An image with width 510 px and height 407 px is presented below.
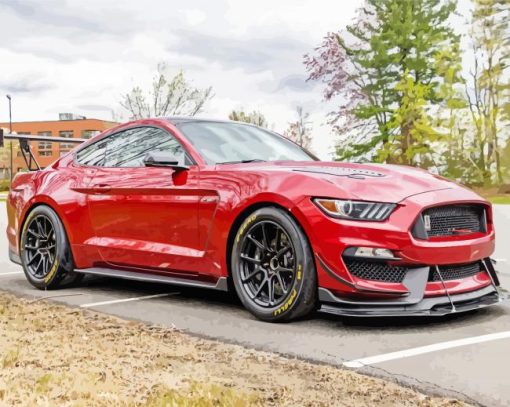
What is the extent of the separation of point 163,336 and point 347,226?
142 centimetres

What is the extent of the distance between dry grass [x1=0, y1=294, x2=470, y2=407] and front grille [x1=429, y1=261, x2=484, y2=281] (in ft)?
4.16

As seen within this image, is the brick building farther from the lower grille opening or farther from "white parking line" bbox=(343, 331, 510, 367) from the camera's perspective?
"white parking line" bbox=(343, 331, 510, 367)

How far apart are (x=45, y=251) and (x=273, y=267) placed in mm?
2868

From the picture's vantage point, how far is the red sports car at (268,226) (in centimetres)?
502

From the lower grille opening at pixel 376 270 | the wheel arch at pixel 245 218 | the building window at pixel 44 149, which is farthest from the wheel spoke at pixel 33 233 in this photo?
the building window at pixel 44 149

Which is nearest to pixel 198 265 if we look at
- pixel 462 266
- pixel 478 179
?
pixel 462 266

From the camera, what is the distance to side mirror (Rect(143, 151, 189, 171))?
5887 mm

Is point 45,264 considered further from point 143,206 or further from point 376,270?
point 376,270

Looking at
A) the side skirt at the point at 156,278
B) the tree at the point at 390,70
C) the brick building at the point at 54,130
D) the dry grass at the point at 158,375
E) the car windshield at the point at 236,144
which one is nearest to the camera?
the dry grass at the point at 158,375

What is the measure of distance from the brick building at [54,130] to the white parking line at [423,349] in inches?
4524

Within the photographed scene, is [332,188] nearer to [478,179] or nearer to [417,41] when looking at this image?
[417,41]

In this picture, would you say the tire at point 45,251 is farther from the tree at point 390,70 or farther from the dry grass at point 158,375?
the tree at point 390,70

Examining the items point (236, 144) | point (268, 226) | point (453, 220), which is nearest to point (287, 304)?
point (268, 226)

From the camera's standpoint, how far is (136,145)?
683 centimetres
